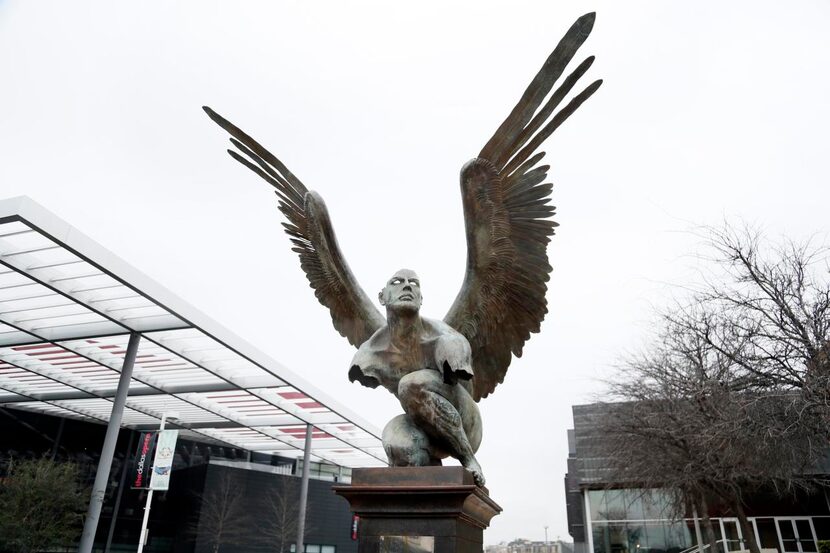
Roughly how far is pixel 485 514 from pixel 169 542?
3297 cm

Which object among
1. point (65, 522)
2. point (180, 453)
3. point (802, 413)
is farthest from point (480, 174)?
point (180, 453)

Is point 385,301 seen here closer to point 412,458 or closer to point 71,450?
point 412,458

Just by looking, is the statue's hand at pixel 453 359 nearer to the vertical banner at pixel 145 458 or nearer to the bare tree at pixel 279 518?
the vertical banner at pixel 145 458

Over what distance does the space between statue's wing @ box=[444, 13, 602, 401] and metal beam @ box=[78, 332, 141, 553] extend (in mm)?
15923

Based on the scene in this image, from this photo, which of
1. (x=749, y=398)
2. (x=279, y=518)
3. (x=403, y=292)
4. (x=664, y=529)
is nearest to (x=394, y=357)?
(x=403, y=292)

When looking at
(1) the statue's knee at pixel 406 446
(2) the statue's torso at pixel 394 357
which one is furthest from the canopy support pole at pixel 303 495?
(1) the statue's knee at pixel 406 446

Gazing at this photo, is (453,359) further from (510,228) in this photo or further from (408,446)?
(510,228)

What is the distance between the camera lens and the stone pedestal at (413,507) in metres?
A: 3.38

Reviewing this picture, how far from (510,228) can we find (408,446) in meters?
1.69

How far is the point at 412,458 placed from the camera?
3.70 meters

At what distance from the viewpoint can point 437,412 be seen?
3674 mm

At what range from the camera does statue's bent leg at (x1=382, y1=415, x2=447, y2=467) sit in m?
3.71

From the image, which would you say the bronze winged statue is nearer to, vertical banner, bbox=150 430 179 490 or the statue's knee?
the statue's knee

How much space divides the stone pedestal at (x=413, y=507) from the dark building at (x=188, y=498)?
96.7ft
